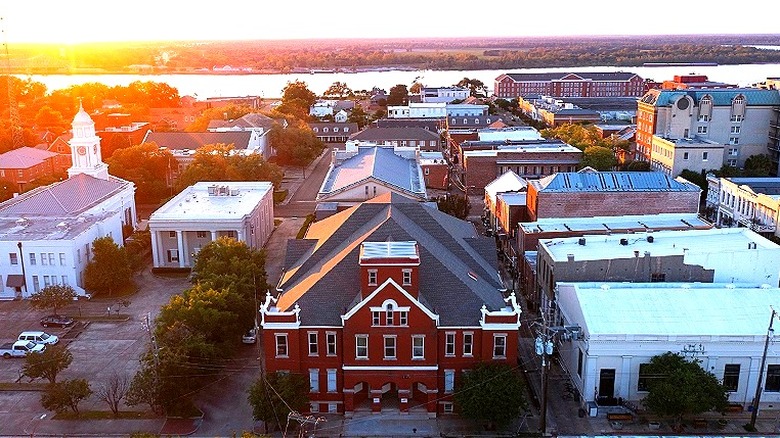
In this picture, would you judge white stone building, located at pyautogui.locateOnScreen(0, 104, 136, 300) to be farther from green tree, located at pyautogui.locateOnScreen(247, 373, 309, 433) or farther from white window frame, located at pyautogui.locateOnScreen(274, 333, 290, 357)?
green tree, located at pyautogui.locateOnScreen(247, 373, 309, 433)

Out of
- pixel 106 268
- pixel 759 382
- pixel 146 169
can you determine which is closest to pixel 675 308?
pixel 759 382

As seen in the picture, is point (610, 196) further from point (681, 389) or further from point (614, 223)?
point (681, 389)

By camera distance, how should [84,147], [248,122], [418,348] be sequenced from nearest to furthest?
1. [418,348]
2. [84,147]
3. [248,122]

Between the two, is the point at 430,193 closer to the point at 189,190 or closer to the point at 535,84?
the point at 189,190

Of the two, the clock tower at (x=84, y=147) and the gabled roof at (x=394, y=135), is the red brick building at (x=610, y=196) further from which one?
the gabled roof at (x=394, y=135)

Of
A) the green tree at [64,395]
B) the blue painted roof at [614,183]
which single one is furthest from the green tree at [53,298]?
the blue painted roof at [614,183]
